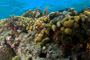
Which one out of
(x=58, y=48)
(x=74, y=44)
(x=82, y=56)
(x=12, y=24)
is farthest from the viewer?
(x=12, y=24)

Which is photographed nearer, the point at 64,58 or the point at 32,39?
the point at 64,58

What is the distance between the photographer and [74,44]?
261 centimetres

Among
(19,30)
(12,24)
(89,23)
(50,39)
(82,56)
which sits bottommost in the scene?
(82,56)

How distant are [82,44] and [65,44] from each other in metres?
0.53

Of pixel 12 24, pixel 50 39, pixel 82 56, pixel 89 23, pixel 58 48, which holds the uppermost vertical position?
pixel 12 24

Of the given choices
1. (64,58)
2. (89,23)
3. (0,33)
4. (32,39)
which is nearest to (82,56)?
(64,58)

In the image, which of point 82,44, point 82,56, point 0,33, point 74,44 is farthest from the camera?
point 0,33

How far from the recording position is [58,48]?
282cm

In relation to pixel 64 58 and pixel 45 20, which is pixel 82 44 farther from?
pixel 45 20

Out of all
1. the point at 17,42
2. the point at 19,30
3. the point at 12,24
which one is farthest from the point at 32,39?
the point at 12,24

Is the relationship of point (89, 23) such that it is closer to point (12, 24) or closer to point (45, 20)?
point (45, 20)

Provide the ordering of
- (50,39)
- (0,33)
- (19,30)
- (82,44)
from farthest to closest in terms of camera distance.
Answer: (0,33) → (19,30) → (50,39) → (82,44)

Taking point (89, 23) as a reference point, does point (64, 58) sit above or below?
below

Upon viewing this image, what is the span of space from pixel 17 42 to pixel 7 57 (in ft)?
3.75
